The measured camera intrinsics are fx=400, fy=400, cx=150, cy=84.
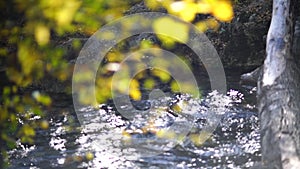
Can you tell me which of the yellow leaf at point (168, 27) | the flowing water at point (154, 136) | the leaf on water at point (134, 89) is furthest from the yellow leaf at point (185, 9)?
the flowing water at point (154, 136)

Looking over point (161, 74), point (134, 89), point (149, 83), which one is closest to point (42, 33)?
point (134, 89)

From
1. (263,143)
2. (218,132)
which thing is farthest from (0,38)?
(218,132)

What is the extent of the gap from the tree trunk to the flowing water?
683 millimetres

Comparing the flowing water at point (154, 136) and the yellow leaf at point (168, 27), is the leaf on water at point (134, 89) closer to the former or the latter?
the flowing water at point (154, 136)

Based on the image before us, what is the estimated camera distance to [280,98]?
568cm

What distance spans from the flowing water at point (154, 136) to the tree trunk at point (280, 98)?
68cm

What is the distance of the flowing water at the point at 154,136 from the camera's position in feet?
20.4

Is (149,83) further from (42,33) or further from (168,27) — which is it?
(42,33)

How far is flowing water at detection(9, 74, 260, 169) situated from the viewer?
6227 millimetres

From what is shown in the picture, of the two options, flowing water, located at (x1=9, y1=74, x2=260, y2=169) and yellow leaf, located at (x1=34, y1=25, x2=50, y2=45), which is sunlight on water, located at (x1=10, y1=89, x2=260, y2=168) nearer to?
flowing water, located at (x1=9, y1=74, x2=260, y2=169)

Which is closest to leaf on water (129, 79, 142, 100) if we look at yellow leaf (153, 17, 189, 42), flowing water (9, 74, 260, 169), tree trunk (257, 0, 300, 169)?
flowing water (9, 74, 260, 169)

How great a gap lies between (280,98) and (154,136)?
7.90ft

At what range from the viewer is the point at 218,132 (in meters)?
7.21

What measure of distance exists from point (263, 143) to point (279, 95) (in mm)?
727
